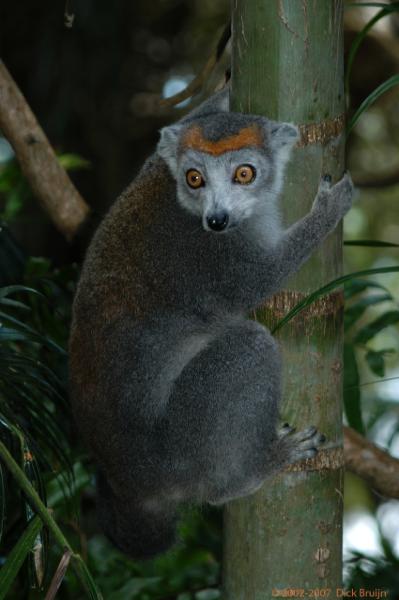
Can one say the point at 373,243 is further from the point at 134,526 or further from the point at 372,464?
the point at 134,526

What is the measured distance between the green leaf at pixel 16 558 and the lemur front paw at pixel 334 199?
1.64 meters

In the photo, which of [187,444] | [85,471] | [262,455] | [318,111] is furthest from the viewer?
[85,471]

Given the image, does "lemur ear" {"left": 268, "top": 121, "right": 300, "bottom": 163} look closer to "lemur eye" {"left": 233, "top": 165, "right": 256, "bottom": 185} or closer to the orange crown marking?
the orange crown marking

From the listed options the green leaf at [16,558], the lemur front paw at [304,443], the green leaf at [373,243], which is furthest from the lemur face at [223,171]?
the green leaf at [16,558]

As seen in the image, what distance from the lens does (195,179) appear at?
385 cm

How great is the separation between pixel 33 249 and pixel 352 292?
4396mm

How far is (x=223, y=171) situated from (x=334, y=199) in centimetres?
78

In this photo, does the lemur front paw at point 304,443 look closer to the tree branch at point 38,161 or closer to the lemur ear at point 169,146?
the lemur ear at point 169,146

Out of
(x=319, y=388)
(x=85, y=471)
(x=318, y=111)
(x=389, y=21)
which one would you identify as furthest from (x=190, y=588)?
(x=389, y=21)

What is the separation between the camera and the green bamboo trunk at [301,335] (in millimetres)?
2785

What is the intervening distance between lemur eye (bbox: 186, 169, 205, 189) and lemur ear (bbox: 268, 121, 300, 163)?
46 centimetres

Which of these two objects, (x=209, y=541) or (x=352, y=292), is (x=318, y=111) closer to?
(x=352, y=292)

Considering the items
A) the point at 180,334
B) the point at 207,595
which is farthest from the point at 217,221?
the point at 207,595

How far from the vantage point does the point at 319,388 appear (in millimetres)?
2934
